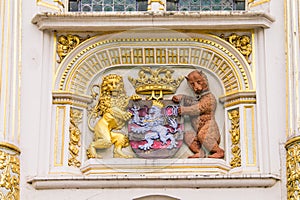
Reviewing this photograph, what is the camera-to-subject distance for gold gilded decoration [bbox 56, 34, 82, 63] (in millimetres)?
11195

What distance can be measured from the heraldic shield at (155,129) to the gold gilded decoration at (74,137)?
1.83ft

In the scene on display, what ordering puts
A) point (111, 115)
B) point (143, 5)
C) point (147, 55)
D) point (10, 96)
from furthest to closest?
point (143, 5) < point (147, 55) < point (111, 115) < point (10, 96)

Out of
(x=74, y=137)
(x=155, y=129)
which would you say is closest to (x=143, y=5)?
(x=155, y=129)

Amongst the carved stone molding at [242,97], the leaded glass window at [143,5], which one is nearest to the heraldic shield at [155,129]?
the carved stone molding at [242,97]

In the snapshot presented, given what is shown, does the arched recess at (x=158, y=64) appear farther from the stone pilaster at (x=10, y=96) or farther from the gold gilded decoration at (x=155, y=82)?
the stone pilaster at (x=10, y=96)

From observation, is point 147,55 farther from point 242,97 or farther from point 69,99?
point 242,97

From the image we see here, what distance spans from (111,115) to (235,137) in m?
1.35

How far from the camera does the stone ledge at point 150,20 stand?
36.3 feet

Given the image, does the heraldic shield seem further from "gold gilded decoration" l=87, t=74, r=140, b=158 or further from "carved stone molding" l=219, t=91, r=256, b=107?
"carved stone molding" l=219, t=91, r=256, b=107

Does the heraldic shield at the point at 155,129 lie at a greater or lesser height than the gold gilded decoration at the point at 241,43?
lesser

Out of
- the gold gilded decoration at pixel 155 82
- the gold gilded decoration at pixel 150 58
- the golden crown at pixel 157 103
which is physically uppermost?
the gold gilded decoration at pixel 150 58

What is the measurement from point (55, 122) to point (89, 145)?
1.45ft

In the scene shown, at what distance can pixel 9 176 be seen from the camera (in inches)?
407

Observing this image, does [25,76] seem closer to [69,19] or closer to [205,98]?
[69,19]
